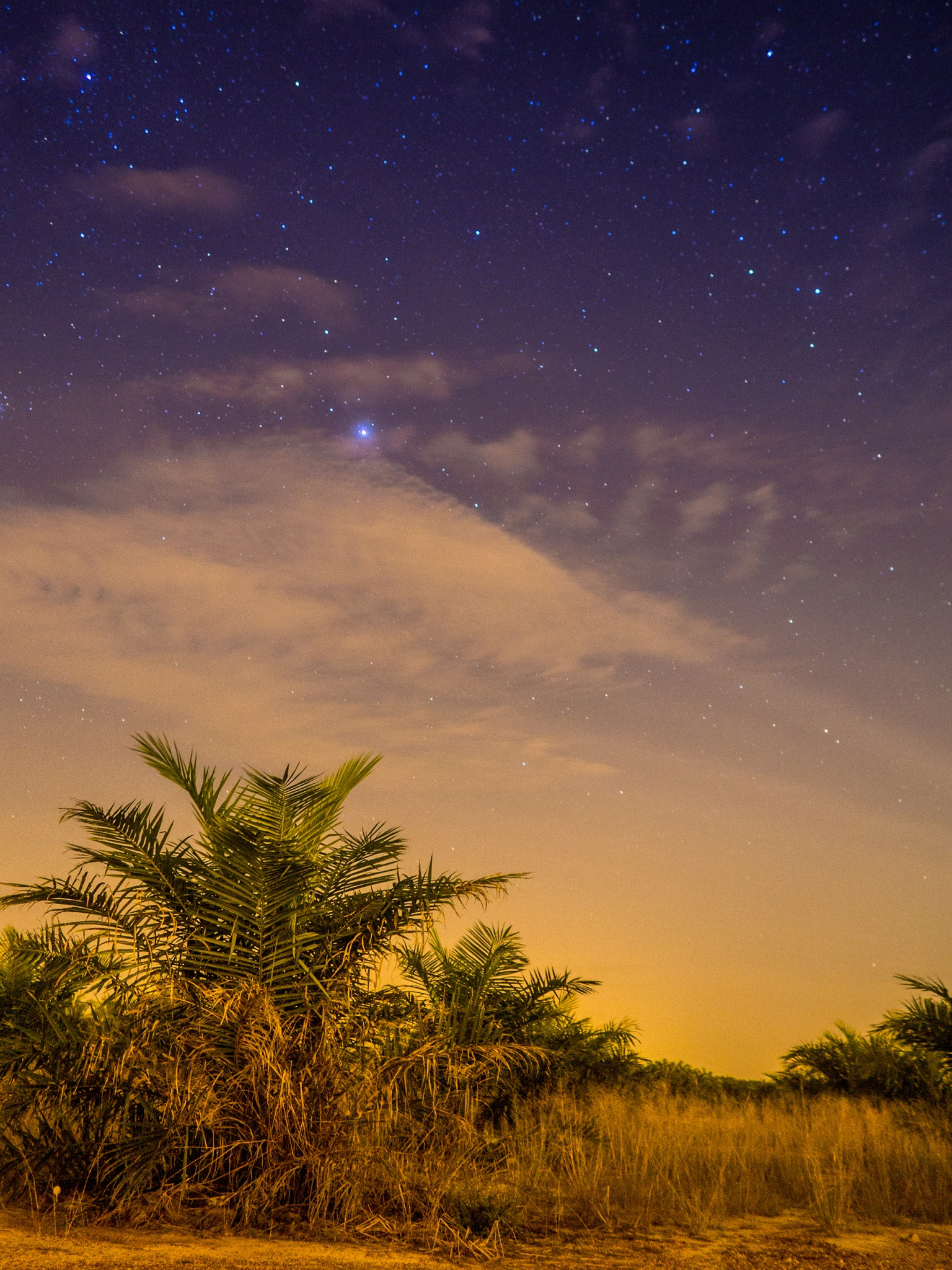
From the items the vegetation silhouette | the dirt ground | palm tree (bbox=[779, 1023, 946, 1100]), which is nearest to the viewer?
the dirt ground

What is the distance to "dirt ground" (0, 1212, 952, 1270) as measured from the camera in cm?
527

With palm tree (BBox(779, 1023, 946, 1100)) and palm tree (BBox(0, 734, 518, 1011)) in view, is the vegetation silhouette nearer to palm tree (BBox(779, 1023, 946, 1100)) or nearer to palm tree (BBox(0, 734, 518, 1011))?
palm tree (BBox(0, 734, 518, 1011))

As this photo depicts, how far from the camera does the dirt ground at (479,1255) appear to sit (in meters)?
5.27

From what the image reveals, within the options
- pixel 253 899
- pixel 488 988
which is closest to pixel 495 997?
pixel 488 988

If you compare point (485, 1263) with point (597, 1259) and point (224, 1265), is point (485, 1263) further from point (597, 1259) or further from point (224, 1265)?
point (224, 1265)

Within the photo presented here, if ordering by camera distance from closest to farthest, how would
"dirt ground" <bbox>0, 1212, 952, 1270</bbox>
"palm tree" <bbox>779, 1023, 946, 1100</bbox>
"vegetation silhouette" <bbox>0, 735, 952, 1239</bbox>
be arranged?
"dirt ground" <bbox>0, 1212, 952, 1270</bbox> < "vegetation silhouette" <bbox>0, 735, 952, 1239</bbox> < "palm tree" <bbox>779, 1023, 946, 1100</bbox>

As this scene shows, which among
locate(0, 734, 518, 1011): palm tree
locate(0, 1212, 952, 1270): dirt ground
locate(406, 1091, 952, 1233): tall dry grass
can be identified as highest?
locate(0, 734, 518, 1011): palm tree

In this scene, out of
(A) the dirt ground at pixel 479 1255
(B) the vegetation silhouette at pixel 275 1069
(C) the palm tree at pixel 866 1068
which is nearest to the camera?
(A) the dirt ground at pixel 479 1255

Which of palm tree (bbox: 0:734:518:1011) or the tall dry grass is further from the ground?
palm tree (bbox: 0:734:518:1011)

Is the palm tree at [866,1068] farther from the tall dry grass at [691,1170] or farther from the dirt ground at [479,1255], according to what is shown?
the dirt ground at [479,1255]

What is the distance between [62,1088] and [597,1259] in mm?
4032

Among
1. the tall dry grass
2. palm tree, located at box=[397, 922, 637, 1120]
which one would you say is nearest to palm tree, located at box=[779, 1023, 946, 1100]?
the tall dry grass

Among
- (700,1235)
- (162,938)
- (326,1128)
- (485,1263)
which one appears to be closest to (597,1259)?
(485,1263)

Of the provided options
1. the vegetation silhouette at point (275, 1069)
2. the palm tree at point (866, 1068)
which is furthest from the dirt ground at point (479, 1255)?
the palm tree at point (866, 1068)
